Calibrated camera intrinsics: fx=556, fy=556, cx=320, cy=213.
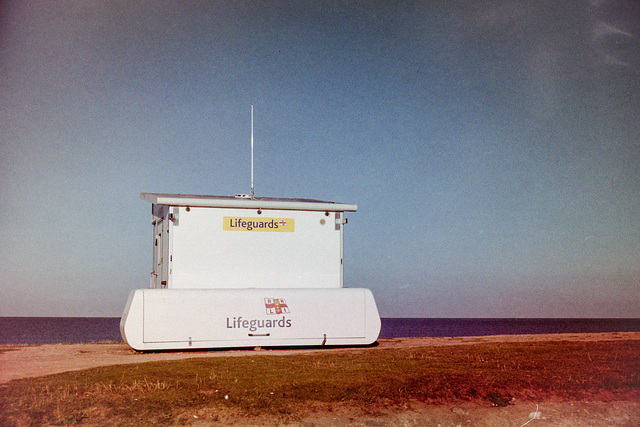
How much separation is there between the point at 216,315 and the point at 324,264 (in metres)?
3.56

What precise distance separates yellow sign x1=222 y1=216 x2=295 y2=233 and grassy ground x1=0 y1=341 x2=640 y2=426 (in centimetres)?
459

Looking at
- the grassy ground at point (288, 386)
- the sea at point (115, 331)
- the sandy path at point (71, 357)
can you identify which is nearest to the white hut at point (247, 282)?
the sandy path at point (71, 357)

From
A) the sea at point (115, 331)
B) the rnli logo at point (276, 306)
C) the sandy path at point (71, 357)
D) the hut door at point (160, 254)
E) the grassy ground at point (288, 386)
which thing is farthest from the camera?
the sea at point (115, 331)

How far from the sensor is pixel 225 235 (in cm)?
1534

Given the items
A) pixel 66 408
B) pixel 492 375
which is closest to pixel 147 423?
pixel 66 408

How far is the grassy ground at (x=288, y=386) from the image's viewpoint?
7754mm

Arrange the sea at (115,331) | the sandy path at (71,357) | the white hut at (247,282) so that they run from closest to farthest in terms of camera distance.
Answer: the sandy path at (71,357)
the white hut at (247,282)
the sea at (115,331)

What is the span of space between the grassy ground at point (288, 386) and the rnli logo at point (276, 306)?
3.07 m

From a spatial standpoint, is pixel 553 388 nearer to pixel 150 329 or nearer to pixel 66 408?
pixel 66 408

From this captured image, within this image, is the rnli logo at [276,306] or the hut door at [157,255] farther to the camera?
the hut door at [157,255]

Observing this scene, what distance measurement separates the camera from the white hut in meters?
14.1

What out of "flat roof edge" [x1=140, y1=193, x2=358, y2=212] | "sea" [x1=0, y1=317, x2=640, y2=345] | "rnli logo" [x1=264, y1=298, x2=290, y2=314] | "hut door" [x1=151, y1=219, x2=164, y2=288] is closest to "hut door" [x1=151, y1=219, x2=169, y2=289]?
"hut door" [x1=151, y1=219, x2=164, y2=288]

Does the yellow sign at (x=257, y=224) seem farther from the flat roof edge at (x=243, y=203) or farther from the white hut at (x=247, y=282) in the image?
the flat roof edge at (x=243, y=203)

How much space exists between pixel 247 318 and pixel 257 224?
2670 mm
